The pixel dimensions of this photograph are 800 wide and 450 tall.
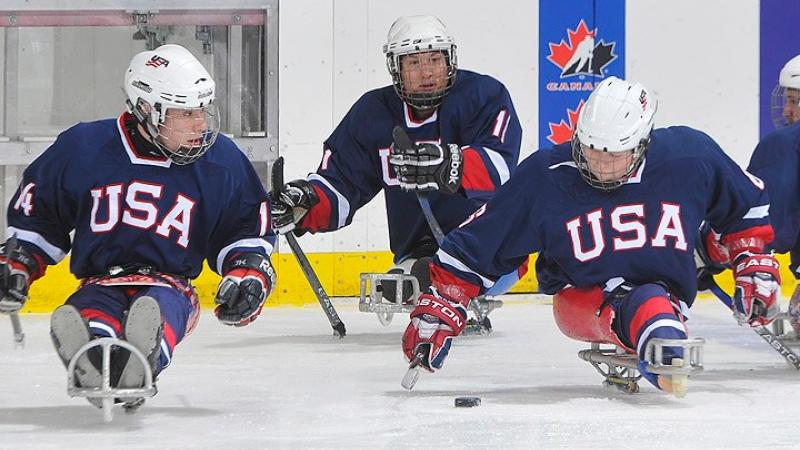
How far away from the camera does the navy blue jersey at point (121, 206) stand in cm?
366

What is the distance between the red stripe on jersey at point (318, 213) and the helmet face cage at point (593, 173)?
162cm

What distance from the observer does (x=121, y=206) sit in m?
3.66

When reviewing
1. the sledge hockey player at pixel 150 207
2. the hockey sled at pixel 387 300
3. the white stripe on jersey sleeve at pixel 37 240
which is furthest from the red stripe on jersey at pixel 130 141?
the hockey sled at pixel 387 300

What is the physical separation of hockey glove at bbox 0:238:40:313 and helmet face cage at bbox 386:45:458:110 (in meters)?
1.74

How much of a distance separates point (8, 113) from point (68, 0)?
512 mm

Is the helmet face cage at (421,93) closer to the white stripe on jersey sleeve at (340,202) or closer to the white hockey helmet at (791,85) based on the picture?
the white stripe on jersey sleeve at (340,202)

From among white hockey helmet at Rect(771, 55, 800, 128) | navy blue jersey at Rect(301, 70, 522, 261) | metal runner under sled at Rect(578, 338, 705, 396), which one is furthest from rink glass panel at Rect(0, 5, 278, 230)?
metal runner under sled at Rect(578, 338, 705, 396)

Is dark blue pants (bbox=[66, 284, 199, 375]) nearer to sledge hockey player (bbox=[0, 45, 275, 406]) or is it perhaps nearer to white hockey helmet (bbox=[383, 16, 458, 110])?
sledge hockey player (bbox=[0, 45, 275, 406])

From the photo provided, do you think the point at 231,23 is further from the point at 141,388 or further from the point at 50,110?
the point at 141,388

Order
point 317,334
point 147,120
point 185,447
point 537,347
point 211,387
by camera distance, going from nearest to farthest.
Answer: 1. point 185,447
2. point 147,120
3. point 211,387
4. point 537,347
5. point 317,334

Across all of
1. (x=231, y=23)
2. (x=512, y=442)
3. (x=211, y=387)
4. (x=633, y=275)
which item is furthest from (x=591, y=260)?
(x=231, y=23)

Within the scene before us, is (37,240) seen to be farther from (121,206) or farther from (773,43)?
(773,43)

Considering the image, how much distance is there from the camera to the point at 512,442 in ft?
10.5

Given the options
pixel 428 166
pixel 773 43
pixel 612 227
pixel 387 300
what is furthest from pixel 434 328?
pixel 773 43
